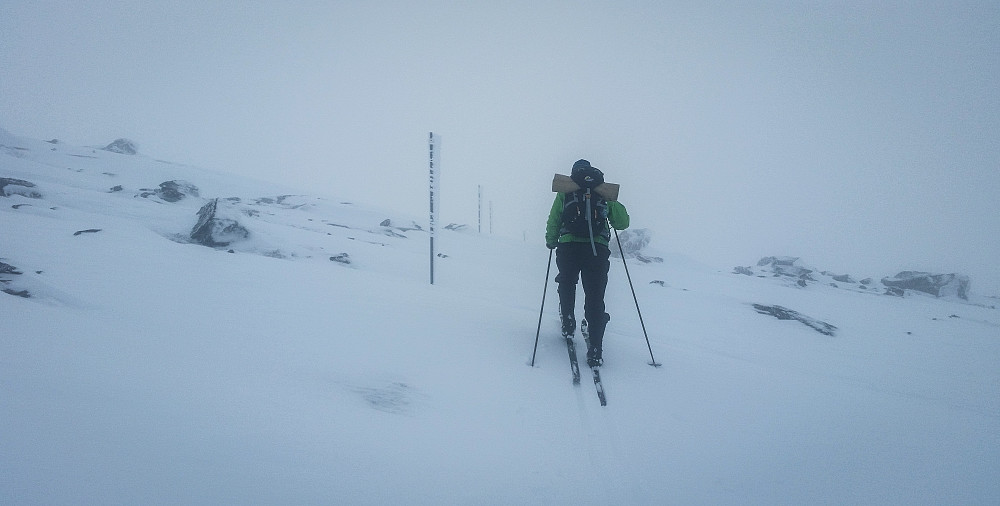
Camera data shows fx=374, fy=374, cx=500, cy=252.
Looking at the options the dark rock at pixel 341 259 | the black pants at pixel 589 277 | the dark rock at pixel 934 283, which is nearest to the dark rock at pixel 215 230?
the dark rock at pixel 341 259

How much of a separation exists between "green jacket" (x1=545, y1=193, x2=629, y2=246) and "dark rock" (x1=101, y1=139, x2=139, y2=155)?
123 ft

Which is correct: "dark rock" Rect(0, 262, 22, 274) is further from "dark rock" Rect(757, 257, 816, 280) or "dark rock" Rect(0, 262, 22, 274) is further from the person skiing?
"dark rock" Rect(757, 257, 816, 280)

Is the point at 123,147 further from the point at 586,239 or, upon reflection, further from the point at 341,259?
the point at 586,239

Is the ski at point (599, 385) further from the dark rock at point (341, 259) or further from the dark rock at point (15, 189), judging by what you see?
the dark rock at point (15, 189)

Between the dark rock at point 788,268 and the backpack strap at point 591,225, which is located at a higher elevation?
the backpack strap at point 591,225

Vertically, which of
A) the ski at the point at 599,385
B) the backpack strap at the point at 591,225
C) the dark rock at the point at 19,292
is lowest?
the ski at the point at 599,385

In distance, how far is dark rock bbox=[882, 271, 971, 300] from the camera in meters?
27.0

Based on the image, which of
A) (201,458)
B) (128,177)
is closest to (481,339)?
(201,458)

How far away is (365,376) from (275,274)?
3849 mm

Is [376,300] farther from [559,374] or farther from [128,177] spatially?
[128,177]

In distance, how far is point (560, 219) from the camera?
536cm

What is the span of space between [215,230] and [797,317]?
49.7 ft

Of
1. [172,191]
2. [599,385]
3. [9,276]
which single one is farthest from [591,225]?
[172,191]

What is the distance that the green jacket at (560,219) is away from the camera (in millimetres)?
5293
